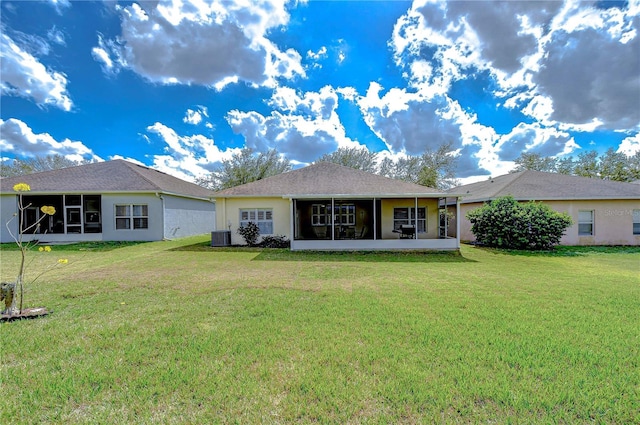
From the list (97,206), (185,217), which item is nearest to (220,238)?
(185,217)

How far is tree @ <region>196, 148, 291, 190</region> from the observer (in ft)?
102

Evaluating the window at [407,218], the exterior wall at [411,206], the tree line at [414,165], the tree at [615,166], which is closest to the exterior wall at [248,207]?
the exterior wall at [411,206]

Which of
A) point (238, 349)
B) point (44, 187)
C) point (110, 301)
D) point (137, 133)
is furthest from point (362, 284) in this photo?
point (137, 133)

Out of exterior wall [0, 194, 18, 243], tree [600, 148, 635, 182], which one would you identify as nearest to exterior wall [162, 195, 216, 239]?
exterior wall [0, 194, 18, 243]

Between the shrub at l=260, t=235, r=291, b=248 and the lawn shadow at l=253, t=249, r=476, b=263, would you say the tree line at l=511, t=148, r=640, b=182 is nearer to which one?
the lawn shadow at l=253, t=249, r=476, b=263

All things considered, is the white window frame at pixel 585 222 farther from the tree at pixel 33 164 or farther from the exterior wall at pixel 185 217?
the tree at pixel 33 164

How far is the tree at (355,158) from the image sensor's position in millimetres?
31531

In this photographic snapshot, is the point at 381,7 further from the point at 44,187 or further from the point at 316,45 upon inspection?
the point at 44,187

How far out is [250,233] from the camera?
1339cm

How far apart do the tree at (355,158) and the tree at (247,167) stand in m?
5.91

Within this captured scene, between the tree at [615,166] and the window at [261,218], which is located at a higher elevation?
the tree at [615,166]

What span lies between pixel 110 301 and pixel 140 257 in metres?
5.74

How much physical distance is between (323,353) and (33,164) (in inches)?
1932

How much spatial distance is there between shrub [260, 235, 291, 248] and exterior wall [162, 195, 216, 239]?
6053 millimetres
